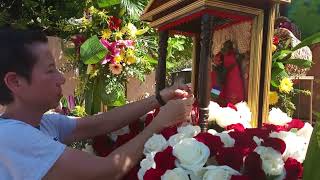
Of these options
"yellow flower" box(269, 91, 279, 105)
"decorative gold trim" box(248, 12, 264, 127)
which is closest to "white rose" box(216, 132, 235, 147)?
"decorative gold trim" box(248, 12, 264, 127)

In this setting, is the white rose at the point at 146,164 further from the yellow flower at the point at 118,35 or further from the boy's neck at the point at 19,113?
the yellow flower at the point at 118,35

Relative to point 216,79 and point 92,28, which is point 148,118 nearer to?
point 216,79

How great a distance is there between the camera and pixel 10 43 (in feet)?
4.49

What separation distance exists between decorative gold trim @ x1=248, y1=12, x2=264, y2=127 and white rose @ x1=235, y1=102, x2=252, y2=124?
0.02 metres

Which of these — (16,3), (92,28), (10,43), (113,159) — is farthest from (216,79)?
(16,3)

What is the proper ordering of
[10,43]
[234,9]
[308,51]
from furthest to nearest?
[308,51], [234,9], [10,43]

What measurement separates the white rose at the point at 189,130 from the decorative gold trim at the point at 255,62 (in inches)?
9.3

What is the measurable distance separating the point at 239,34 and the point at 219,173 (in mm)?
580

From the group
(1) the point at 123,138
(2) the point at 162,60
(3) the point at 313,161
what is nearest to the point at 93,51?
(2) the point at 162,60

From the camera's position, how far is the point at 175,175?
120 centimetres

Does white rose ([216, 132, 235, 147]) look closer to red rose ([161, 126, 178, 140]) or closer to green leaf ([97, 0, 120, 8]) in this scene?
red rose ([161, 126, 178, 140])

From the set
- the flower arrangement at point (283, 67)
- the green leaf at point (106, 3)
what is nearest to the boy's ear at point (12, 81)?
the flower arrangement at point (283, 67)

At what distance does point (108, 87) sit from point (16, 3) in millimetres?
1669

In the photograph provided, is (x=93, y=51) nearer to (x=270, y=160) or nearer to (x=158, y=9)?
(x=158, y=9)
